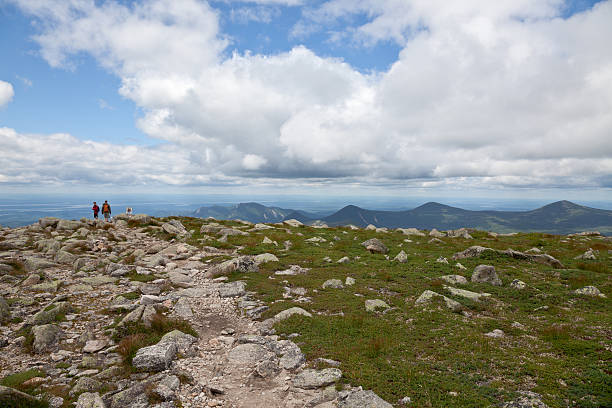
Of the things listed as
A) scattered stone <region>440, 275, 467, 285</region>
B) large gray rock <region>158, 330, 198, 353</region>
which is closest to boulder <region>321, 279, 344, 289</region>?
scattered stone <region>440, 275, 467, 285</region>

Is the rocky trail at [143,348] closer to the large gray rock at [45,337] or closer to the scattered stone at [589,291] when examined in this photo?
the large gray rock at [45,337]

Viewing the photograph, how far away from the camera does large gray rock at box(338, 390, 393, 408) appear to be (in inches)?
296

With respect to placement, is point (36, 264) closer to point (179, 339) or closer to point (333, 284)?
point (179, 339)

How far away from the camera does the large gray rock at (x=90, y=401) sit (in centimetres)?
763

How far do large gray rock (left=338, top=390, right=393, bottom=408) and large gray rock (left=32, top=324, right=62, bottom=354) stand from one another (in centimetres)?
1166

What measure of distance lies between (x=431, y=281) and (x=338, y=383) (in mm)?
12967

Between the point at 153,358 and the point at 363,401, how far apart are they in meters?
7.23

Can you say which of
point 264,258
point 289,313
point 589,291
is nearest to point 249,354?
point 289,313

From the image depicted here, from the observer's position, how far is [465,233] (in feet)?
149

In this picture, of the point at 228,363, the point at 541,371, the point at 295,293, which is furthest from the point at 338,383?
the point at 295,293

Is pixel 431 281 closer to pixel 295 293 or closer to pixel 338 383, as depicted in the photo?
pixel 295 293

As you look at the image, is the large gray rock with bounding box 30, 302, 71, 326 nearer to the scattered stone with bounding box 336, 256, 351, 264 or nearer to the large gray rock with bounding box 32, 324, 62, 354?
the large gray rock with bounding box 32, 324, 62, 354

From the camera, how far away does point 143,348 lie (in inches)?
409

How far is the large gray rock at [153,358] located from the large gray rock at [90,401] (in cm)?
169
